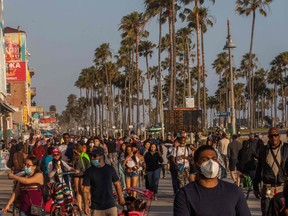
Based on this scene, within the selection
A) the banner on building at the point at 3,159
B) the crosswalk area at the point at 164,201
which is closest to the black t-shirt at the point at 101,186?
the crosswalk area at the point at 164,201

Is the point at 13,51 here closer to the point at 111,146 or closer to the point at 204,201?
the point at 111,146

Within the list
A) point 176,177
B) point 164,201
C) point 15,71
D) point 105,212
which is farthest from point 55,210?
point 15,71

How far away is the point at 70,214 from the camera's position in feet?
49.1

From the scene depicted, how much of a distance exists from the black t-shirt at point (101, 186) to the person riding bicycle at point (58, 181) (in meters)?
3.92

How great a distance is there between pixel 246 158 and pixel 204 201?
15004 mm

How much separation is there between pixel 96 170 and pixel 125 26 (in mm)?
73104

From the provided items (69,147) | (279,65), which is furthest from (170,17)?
(279,65)

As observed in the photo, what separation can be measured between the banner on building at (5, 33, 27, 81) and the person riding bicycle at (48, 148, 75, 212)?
7536 centimetres

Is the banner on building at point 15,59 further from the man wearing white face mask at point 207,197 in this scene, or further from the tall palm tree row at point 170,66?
the man wearing white face mask at point 207,197

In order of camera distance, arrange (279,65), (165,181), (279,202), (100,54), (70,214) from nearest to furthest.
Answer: (279,202) < (70,214) < (165,181) < (100,54) < (279,65)

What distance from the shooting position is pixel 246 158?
20.9 m

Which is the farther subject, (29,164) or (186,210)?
(29,164)

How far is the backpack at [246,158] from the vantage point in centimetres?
2086

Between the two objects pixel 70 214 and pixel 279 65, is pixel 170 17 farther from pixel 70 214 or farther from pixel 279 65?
pixel 279 65
